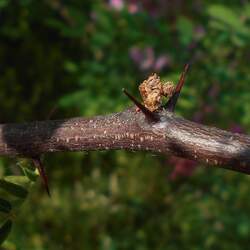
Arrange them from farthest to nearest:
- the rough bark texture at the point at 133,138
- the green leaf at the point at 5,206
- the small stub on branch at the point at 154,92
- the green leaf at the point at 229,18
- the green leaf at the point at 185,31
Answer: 1. the green leaf at the point at 185,31
2. the green leaf at the point at 229,18
3. the green leaf at the point at 5,206
4. the small stub on branch at the point at 154,92
5. the rough bark texture at the point at 133,138

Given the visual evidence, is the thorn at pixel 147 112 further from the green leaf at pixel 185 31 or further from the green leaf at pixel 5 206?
the green leaf at pixel 185 31

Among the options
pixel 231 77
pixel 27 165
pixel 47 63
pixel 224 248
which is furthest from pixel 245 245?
pixel 27 165

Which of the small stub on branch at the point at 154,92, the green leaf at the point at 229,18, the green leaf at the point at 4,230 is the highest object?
the green leaf at the point at 229,18

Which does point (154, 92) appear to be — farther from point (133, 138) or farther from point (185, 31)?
point (185, 31)

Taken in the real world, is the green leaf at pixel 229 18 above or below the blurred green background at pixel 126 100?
above

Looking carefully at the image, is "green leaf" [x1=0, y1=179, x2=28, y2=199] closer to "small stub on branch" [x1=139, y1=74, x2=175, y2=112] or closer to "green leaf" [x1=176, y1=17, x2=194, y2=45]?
"small stub on branch" [x1=139, y1=74, x2=175, y2=112]

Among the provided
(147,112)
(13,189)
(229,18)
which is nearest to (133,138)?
(147,112)

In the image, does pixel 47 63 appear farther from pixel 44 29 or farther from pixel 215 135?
pixel 215 135

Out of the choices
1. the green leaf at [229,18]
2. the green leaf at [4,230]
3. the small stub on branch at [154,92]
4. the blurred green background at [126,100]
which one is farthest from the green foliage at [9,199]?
the green leaf at [229,18]
